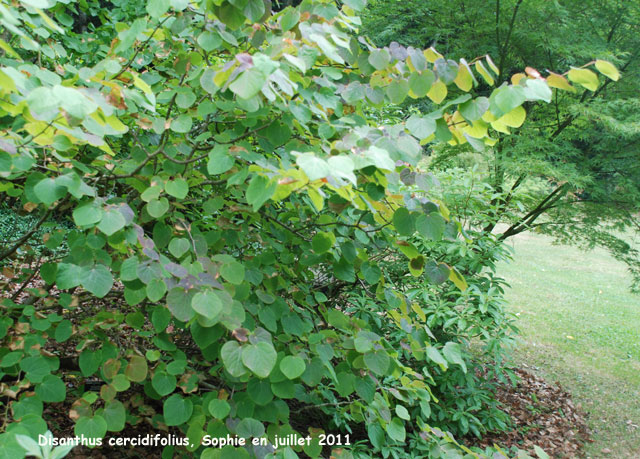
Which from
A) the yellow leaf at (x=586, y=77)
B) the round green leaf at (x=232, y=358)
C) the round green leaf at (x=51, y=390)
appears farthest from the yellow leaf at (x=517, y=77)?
the round green leaf at (x=51, y=390)

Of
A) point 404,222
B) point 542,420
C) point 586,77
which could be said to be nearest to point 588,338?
point 542,420

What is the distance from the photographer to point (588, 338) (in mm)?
6730

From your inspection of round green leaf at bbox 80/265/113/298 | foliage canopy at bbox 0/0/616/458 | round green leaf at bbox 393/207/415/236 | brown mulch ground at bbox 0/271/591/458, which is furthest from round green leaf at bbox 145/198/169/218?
brown mulch ground at bbox 0/271/591/458

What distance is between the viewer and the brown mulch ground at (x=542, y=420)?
380 centimetres

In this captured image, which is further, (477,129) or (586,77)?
(477,129)

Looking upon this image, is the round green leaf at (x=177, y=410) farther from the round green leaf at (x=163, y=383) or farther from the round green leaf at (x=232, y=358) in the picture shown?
the round green leaf at (x=232, y=358)

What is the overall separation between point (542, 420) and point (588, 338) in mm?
3151

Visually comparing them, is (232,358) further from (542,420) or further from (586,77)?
(542,420)

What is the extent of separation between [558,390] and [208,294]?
518 centimetres

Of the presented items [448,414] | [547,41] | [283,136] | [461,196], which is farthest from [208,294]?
[547,41]

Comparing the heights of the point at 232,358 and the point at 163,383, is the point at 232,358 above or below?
above

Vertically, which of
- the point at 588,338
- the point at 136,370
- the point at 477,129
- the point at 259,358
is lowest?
the point at 588,338

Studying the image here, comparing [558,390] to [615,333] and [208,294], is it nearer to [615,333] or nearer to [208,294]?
[615,333]

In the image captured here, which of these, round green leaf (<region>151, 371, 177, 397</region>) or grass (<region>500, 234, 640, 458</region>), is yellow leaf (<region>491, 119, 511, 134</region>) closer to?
round green leaf (<region>151, 371, 177, 397</region>)
